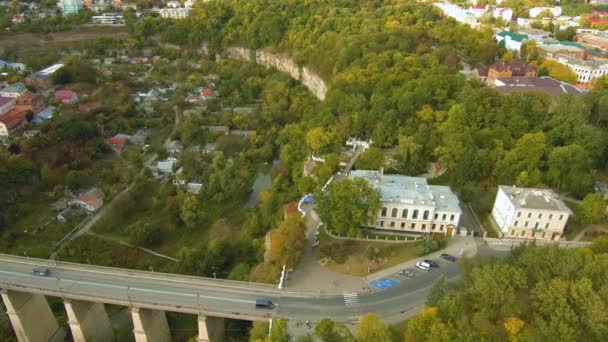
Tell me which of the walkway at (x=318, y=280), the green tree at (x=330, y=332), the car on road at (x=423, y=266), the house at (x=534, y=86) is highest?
the house at (x=534, y=86)

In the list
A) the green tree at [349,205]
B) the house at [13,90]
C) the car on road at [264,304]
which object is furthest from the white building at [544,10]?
the house at [13,90]

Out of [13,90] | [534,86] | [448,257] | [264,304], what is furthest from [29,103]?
[534,86]

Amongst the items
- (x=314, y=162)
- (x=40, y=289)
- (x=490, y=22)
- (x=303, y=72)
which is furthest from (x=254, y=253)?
(x=490, y=22)

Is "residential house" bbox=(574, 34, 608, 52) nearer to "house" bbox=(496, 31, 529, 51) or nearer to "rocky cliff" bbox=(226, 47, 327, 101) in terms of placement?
"house" bbox=(496, 31, 529, 51)

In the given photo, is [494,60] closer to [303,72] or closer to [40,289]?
[303,72]

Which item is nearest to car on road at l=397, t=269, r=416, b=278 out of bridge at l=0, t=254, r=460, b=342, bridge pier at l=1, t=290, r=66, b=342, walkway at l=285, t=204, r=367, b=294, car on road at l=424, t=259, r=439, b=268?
bridge at l=0, t=254, r=460, b=342

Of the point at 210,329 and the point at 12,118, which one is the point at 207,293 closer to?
the point at 210,329

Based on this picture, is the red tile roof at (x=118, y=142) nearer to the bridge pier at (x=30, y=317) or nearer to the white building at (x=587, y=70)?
the bridge pier at (x=30, y=317)
